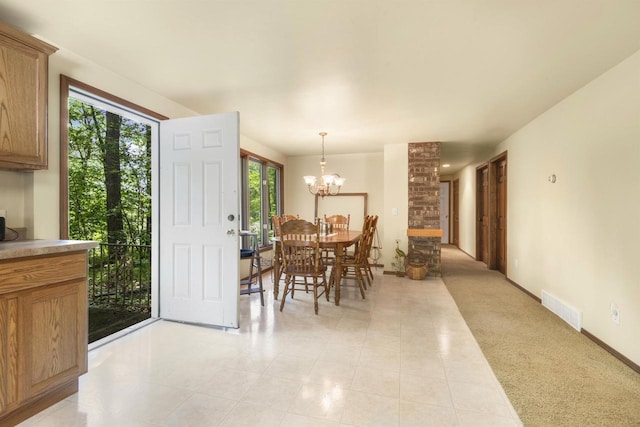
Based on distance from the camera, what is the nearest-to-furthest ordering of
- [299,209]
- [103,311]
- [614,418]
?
[614,418] → [103,311] → [299,209]

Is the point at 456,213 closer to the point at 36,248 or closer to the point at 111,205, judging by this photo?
the point at 111,205

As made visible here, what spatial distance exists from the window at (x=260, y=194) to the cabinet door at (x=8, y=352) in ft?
10.2

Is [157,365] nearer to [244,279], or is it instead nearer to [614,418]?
[244,279]

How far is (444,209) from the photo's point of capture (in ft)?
31.4

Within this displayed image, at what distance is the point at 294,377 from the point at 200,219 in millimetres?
1665

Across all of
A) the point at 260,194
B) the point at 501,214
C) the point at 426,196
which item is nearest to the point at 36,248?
the point at 260,194

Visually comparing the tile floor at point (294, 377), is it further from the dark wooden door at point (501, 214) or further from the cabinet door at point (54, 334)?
the dark wooden door at point (501, 214)

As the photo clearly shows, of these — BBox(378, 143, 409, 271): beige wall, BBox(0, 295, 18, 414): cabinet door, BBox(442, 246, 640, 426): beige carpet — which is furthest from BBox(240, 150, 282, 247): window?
BBox(442, 246, 640, 426): beige carpet

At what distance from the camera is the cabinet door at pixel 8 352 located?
4.71 ft

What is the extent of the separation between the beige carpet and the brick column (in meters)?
1.45

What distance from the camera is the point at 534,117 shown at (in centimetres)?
368

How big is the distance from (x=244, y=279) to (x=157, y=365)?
7.09 ft

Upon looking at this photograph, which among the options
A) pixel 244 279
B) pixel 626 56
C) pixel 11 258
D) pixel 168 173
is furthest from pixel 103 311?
pixel 626 56

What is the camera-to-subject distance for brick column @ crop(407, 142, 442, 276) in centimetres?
499
